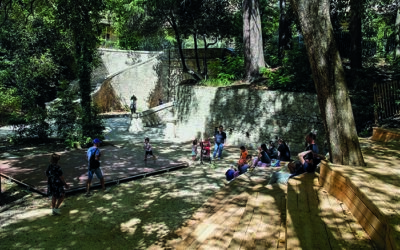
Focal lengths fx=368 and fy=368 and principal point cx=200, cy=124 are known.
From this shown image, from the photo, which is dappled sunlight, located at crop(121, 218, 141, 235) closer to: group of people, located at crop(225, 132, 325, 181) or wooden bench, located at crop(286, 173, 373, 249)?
group of people, located at crop(225, 132, 325, 181)

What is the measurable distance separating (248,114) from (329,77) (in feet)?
35.9

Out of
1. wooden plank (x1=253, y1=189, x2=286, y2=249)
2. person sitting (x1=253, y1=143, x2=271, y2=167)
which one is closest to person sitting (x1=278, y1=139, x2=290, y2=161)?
person sitting (x1=253, y1=143, x2=271, y2=167)

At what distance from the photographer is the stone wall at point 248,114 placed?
15070mm

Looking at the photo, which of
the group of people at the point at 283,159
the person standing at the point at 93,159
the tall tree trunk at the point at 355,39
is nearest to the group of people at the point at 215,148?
the group of people at the point at 283,159

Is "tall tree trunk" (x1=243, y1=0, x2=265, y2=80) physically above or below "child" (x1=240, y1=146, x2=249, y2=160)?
above

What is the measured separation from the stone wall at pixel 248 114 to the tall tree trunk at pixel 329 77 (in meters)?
8.62

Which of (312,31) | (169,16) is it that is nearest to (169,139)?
(169,16)

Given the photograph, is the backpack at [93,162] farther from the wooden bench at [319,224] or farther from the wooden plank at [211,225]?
the wooden bench at [319,224]

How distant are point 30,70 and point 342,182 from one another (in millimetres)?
23563

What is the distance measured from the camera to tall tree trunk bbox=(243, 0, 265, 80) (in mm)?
17812

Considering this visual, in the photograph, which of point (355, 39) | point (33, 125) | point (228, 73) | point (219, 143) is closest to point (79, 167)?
point (219, 143)

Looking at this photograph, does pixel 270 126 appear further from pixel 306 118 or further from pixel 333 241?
pixel 333 241

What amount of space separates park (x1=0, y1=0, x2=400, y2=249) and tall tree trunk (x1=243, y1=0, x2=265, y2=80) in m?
0.07

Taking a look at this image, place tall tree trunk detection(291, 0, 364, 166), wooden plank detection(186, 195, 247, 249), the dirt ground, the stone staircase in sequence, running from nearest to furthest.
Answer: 1. the stone staircase
2. wooden plank detection(186, 195, 247, 249)
3. tall tree trunk detection(291, 0, 364, 166)
4. the dirt ground
